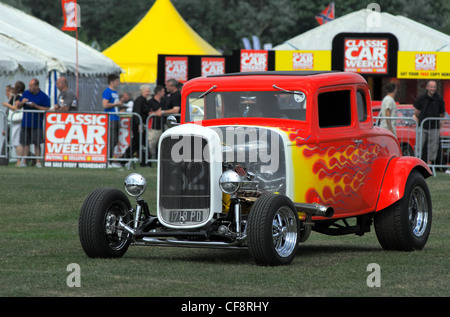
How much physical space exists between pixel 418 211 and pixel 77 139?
11.3m

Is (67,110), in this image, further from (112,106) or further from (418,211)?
(418,211)

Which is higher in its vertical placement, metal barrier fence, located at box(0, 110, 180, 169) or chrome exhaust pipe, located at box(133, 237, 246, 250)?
metal barrier fence, located at box(0, 110, 180, 169)

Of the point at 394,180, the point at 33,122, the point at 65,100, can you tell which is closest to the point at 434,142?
the point at 65,100

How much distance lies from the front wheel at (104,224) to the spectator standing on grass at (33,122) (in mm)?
12094

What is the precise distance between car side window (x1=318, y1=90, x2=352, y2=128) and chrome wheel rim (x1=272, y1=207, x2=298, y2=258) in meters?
1.34

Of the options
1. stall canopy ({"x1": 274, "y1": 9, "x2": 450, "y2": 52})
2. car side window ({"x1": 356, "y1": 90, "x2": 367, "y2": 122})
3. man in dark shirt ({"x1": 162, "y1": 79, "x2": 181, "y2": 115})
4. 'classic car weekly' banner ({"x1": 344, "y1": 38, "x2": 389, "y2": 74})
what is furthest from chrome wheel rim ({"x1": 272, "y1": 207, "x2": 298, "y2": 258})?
stall canopy ({"x1": 274, "y1": 9, "x2": 450, "y2": 52})

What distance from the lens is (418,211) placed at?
10836 mm

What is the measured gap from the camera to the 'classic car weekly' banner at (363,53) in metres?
28.2

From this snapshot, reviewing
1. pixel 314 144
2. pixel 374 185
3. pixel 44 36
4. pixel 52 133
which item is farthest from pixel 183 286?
pixel 44 36

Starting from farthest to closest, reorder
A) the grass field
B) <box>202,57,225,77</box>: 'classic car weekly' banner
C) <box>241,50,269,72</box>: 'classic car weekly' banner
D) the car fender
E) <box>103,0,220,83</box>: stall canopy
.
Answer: <box>103,0,220,83</box>: stall canopy
<box>202,57,225,77</box>: 'classic car weekly' banner
<box>241,50,269,72</box>: 'classic car weekly' banner
the car fender
the grass field

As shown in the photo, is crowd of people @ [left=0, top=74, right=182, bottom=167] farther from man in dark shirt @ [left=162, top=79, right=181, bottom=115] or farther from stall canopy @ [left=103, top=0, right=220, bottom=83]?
stall canopy @ [left=103, top=0, right=220, bottom=83]

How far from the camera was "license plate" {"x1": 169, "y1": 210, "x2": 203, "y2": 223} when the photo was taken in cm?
909
